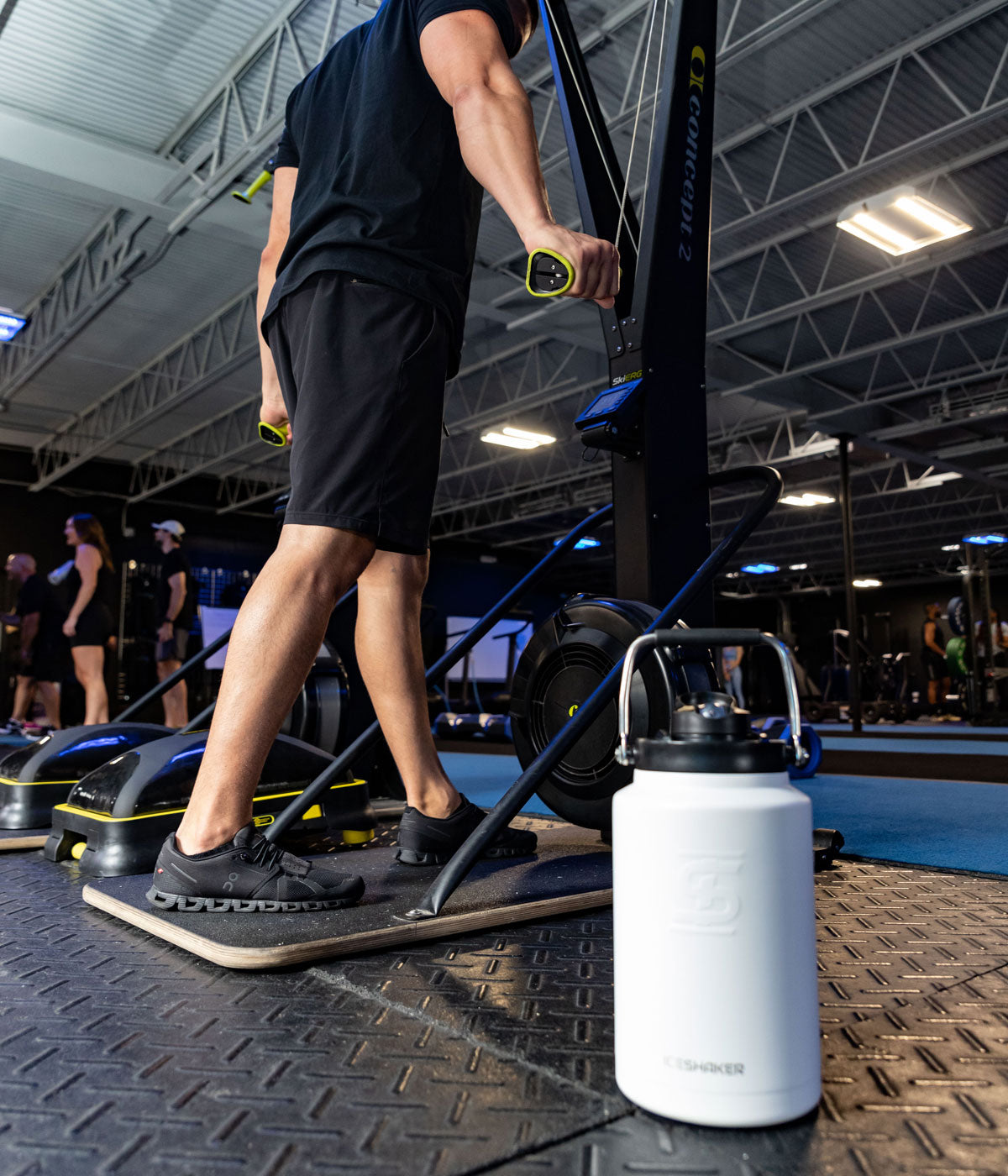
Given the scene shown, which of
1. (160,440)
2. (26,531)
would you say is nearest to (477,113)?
(160,440)

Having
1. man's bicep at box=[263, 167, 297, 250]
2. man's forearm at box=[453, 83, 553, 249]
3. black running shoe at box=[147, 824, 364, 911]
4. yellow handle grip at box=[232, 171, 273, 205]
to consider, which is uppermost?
yellow handle grip at box=[232, 171, 273, 205]

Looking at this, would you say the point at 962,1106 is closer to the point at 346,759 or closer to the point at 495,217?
the point at 346,759

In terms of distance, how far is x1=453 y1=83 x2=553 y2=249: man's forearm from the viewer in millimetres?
1343

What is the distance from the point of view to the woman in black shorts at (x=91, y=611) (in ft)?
18.2

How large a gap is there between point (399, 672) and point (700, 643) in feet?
3.23

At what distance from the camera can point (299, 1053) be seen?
90 centimetres

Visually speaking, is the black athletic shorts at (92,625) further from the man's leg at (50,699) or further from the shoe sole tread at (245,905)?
the shoe sole tread at (245,905)

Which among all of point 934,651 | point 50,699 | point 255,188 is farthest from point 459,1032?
point 934,651

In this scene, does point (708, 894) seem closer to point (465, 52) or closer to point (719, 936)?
point (719, 936)

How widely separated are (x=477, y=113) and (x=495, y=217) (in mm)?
6979

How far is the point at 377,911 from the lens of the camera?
53.4 inches

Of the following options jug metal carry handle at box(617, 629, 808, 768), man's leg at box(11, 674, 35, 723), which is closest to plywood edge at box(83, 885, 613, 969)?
jug metal carry handle at box(617, 629, 808, 768)

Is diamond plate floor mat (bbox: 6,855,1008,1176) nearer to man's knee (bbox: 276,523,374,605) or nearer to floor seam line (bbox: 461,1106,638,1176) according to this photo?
floor seam line (bbox: 461,1106,638,1176)

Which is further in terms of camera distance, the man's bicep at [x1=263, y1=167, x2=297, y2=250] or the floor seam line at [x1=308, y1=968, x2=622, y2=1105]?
the man's bicep at [x1=263, y1=167, x2=297, y2=250]
